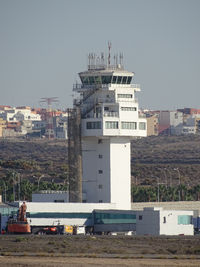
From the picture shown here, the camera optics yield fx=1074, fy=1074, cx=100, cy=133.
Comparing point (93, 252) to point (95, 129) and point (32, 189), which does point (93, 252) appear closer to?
point (95, 129)

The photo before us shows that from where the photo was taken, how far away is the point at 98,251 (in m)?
86.9

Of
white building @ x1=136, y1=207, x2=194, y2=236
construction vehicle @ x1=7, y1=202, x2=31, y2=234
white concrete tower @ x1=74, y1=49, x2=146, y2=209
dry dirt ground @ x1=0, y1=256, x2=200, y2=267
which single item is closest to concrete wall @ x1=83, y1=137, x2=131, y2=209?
white concrete tower @ x1=74, y1=49, x2=146, y2=209

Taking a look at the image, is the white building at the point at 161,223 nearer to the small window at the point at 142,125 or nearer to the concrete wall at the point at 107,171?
the concrete wall at the point at 107,171

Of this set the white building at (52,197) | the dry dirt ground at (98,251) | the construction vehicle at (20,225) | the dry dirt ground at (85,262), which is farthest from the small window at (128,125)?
the dry dirt ground at (85,262)

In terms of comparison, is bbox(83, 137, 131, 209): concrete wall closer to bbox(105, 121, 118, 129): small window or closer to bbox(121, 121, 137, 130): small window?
bbox(121, 121, 137, 130): small window

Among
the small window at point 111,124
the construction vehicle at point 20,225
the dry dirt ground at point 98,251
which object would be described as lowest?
the dry dirt ground at point 98,251

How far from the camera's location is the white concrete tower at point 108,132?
12444 centimetres

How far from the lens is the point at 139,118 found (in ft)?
418

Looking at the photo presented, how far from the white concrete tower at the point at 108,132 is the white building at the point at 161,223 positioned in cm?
949

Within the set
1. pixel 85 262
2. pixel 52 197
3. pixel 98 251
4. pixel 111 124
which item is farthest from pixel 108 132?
pixel 85 262

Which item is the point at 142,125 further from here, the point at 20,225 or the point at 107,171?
the point at 20,225

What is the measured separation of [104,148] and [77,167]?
3932 mm

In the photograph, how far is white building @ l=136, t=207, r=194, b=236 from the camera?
11388cm

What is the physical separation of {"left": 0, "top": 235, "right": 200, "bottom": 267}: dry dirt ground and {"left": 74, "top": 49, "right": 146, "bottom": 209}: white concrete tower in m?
21.4
